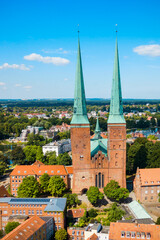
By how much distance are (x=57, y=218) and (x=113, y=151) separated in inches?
939

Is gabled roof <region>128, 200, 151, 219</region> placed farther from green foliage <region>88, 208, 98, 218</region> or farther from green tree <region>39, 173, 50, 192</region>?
green tree <region>39, 173, 50, 192</region>

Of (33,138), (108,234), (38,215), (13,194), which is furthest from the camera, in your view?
(33,138)

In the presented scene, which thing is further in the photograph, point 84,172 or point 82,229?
point 84,172

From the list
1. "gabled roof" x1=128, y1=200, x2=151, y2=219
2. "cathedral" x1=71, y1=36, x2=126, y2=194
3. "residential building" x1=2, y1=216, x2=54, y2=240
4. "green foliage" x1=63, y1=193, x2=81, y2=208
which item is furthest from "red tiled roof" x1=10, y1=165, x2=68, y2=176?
"gabled roof" x1=128, y1=200, x2=151, y2=219

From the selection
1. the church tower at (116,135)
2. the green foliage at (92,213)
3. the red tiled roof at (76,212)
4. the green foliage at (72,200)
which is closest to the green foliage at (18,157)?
the green foliage at (72,200)

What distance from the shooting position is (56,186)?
62.9 metres

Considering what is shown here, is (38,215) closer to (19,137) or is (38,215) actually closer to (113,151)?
(113,151)

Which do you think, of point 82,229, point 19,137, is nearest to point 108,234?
point 82,229

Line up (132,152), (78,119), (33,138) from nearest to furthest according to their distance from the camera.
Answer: (78,119), (132,152), (33,138)

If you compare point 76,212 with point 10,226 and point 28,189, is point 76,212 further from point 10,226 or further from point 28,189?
point 10,226

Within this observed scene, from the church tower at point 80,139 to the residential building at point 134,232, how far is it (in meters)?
22.0

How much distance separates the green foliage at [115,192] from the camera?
58.6m

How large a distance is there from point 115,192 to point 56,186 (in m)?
15.8

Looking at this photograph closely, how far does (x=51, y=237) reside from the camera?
47688 millimetres
